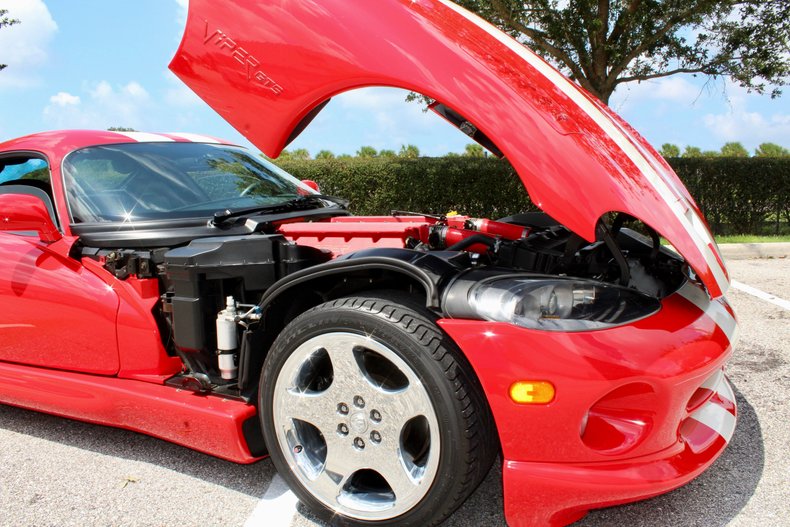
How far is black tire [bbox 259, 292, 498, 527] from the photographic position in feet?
6.71

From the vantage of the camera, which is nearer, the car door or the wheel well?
A: the wheel well

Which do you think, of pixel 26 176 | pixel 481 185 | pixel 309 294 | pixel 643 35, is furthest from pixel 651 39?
pixel 26 176

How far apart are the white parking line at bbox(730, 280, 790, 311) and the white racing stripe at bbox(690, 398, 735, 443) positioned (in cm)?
347

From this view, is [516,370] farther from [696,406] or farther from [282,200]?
[282,200]

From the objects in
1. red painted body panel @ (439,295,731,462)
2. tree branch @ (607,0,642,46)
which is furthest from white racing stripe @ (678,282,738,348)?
tree branch @ (607,0,642,46)

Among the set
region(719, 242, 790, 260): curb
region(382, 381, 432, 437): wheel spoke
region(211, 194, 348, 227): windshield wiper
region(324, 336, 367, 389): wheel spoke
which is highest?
region(211, 194, 348, 227): windshield wiper

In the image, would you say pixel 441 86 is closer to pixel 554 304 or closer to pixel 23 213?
pixel 554 304

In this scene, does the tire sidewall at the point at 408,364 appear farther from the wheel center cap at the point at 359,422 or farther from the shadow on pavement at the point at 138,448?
the shadow on pavement at the point at 138,448

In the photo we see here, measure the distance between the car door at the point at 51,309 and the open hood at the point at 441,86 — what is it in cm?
106

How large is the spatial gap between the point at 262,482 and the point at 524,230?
174 cm

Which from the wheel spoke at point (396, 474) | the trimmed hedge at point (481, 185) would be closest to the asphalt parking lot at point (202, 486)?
the wheel spoke at point (396, 474)

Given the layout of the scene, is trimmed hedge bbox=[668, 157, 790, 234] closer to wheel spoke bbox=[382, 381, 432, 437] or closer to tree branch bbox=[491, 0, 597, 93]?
tree branch bbox=[491, 0, 597, 93]

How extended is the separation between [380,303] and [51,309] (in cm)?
176

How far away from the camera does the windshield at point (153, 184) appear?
3.03m
